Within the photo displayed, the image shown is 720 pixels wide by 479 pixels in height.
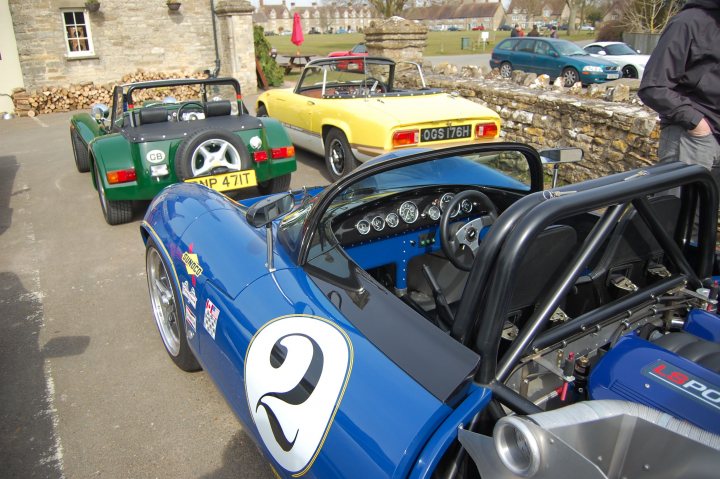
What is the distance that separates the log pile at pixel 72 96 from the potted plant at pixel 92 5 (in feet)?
5.77

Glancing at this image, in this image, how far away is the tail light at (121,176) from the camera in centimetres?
518

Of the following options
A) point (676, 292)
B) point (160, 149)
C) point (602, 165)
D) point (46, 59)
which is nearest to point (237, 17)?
point (46, 59)

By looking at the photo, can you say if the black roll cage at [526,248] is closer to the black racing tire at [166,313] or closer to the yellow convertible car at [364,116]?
the black racing tire at [166,313]

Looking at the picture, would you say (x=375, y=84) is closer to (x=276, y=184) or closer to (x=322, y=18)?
(x=276, y=184)

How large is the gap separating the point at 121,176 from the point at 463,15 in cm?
10283

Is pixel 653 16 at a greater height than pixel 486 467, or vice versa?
pixel 653 16

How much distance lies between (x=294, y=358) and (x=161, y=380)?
1.55m

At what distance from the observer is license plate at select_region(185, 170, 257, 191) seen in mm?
5293

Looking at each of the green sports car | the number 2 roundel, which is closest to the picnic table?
the green sports car

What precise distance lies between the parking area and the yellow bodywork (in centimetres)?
258

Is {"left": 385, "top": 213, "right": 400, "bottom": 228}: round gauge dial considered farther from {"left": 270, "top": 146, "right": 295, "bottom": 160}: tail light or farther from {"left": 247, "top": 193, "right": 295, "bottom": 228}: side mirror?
{"left": 270, "top": 146, "right": 295, "bottom": 160}: tail light

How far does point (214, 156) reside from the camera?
213 inches

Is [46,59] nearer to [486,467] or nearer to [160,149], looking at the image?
[160,149]

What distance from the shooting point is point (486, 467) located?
128cm
